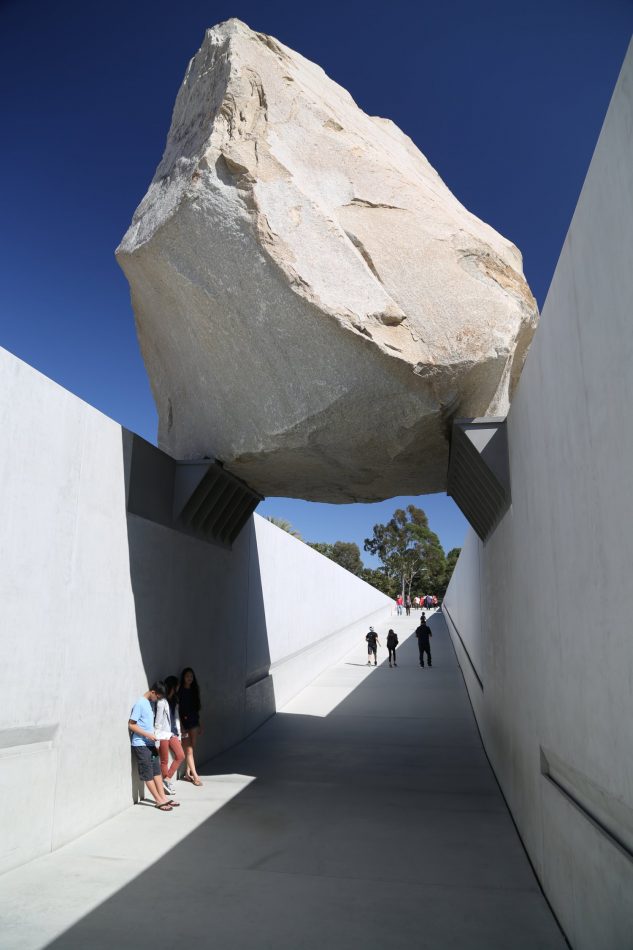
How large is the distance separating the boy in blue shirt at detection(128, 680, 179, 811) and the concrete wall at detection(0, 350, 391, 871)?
0.36 ft

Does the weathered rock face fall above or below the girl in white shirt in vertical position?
above

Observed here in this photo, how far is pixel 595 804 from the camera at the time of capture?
11.0 ft

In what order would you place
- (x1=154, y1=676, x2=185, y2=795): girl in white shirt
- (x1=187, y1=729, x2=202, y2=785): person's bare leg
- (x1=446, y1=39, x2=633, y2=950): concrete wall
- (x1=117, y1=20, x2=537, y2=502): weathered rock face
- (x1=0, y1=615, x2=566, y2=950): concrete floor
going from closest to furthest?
(x1=446, y1=39, x2=633, y2=950): concrete wall → (x1=0, y1=615, x2=566, y2=950): concrete floor → (x1=117, y1=20, x2=537, y2=502): weathered rock face → (x1=154, y1=676, x2=185, y2=795): girl in white shirt → (x1=187, y1=729, x2=202, y2=785): person's bare leg

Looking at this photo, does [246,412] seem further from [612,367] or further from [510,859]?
[510,859]

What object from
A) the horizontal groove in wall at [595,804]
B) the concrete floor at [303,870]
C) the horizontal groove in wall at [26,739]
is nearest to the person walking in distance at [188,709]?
the concrete floor at [303,870]

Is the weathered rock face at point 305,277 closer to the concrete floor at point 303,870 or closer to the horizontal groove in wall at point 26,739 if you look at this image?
the horizontal groove in wall at point 26,739

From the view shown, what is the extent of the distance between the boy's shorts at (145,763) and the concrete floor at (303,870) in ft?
1.02

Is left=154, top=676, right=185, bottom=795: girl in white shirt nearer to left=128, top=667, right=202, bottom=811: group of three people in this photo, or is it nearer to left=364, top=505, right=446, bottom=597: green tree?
left=128, top=667, right=202, bottom=811: group of three people

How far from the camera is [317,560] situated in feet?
58.3

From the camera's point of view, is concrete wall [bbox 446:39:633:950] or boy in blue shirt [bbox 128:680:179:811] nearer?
concrete wall [bbox 446:39:633:950]

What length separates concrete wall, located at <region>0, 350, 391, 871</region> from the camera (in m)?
4.55

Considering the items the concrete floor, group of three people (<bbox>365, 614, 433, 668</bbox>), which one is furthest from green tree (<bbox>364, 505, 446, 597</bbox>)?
the concrete floor

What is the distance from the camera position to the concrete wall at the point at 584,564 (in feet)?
9.10

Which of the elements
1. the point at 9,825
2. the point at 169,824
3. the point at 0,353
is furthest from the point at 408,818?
the point at 0,353
